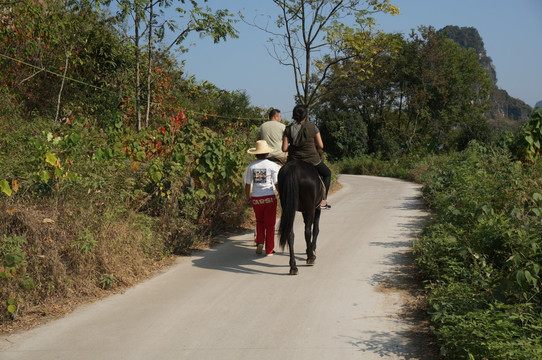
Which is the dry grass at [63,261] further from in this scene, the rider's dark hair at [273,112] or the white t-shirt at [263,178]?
the rider's dark hair at [273,112]

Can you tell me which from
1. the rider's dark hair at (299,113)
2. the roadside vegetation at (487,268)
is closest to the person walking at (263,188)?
the rider's dark hair at (299,113)

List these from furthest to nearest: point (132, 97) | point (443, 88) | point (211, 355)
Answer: point (443, 88) → point (132, 97) → point (211, 355)

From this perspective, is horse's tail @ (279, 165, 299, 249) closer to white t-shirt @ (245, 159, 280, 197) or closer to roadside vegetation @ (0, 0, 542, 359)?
white t-shirt @ (245, 159, 280, 197)

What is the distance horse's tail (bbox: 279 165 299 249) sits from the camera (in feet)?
24.5

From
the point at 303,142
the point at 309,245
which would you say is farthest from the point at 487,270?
the point at 303,142

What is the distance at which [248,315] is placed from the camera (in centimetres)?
592

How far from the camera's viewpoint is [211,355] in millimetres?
4863

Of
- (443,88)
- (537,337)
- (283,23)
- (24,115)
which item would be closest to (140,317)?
(537,337)

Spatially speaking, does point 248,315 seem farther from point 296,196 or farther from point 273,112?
point 273,112

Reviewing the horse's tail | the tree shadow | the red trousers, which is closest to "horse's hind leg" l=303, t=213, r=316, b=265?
the tree shadow

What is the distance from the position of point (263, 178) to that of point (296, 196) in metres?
0.95

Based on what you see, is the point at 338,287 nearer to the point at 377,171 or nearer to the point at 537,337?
the point at 537,337

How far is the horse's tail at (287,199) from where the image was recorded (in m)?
7.48

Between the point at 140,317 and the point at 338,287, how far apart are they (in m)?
2.56
